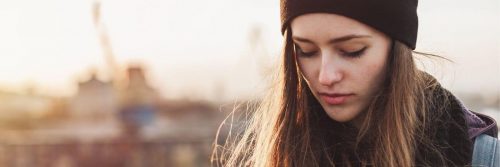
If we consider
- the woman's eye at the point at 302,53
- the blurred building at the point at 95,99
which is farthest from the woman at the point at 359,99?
the blurred building at the point at 95,99

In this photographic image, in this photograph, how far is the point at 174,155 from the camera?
970 centimetres

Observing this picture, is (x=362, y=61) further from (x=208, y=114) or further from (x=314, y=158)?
(x=208, y=114)

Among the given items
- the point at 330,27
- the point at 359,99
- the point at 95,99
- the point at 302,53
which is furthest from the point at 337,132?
the point at 95,99

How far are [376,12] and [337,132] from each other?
0.45 metres

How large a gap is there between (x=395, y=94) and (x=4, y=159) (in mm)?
8390

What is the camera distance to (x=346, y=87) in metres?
2.31

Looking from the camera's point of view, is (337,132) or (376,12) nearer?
(376,12)

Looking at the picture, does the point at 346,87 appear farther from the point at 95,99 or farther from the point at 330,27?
the point at 95,99

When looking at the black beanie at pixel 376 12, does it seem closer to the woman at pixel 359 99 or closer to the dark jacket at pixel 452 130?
the woman at pixel 359 99

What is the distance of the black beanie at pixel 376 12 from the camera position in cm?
228

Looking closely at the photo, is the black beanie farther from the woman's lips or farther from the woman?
the woman's lips

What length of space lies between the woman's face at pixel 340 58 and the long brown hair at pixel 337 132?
0.18 feet

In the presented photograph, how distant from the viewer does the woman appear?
2.28 m

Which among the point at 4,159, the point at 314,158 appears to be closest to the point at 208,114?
the point at 4,159
